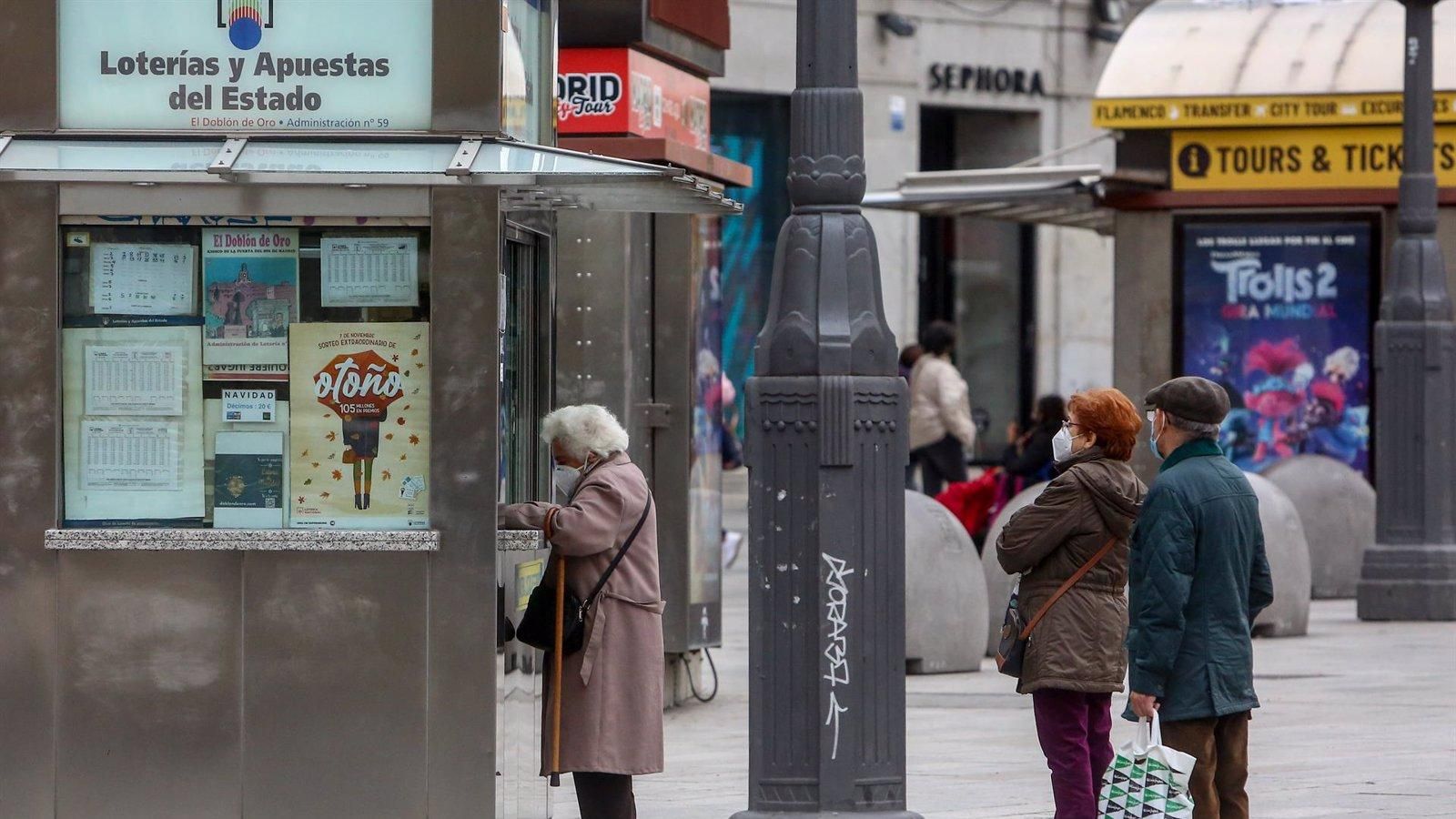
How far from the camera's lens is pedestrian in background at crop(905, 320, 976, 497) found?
1962cm

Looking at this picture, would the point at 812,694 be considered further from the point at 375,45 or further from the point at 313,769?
the point at 375,45

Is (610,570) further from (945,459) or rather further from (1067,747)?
(945,459)

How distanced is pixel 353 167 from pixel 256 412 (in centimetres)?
92

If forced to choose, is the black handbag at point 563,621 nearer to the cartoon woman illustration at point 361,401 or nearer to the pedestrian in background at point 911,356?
the cartoon woman illustration at point 361,401

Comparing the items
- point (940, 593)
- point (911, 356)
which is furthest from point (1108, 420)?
point (911, 356)

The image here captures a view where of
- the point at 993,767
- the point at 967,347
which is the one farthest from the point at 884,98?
the point at 993,767

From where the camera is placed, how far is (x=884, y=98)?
29.1 metres

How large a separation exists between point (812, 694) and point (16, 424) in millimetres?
2711

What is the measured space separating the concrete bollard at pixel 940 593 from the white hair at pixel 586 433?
5224 mm

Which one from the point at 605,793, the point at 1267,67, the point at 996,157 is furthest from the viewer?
the point at 996,157

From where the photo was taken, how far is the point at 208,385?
26.6ft

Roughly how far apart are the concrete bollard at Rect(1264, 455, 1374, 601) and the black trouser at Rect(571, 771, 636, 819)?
986cm

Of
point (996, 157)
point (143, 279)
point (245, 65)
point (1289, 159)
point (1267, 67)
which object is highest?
point (996, 157)

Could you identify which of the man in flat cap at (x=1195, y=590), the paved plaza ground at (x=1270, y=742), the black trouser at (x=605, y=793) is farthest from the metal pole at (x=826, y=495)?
the paved plaza ground at (x=1270, y=742)
